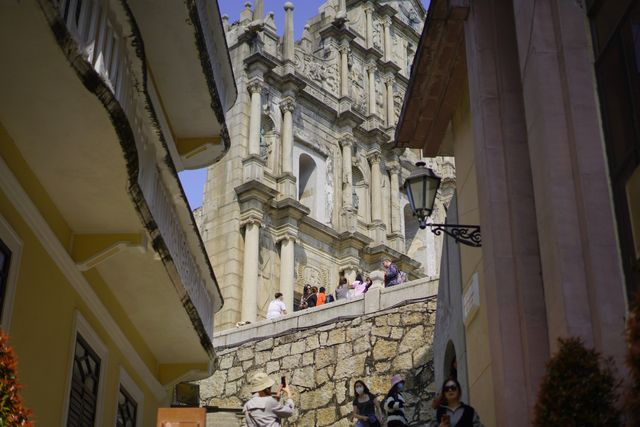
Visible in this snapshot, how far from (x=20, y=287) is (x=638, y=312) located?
5652 mm

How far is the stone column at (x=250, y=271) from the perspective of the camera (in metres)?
30.8

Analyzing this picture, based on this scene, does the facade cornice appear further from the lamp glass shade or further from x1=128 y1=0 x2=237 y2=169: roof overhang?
the lamp glass shade

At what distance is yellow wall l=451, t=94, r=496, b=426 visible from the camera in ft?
33.4

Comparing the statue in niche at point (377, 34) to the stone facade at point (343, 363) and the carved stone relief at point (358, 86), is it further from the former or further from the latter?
the stone facade at point (343, 363)

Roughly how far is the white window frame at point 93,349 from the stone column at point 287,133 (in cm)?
2203

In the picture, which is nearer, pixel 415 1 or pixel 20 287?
pixel 20 287

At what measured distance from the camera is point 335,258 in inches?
1368

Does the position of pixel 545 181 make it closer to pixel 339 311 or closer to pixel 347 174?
pixel 339 311

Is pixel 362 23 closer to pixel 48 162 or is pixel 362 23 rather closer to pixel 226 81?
pixel 226 81

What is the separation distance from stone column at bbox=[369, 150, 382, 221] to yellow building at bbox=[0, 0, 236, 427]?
2247 cm

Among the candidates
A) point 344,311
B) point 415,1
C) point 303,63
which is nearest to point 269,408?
point 344,311

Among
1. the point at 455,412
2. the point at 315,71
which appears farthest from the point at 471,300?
the point at 315,71

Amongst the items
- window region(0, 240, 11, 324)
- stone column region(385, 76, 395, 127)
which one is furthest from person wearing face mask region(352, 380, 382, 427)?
stone column region(385, 76, 395, 127)

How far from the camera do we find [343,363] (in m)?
22.4
